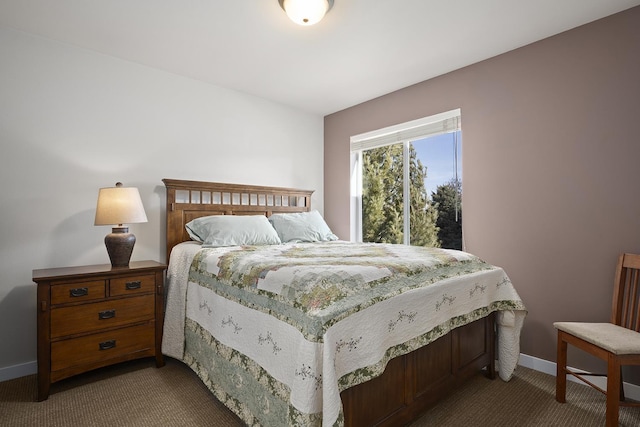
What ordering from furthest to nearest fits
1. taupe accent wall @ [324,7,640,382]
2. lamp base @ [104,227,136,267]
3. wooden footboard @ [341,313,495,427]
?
lamp base @ [104,227,136,267] < taupe accent wall @ [324,7,640,382] < wooden footboard @ [341,313,495,427]

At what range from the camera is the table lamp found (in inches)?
95.0

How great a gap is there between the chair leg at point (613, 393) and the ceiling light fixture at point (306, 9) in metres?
2.62

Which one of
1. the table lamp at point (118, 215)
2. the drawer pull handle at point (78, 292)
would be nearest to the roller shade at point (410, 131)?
the table lamp at point (118, 215)

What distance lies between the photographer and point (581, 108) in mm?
2371

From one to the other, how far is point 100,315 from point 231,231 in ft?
3.65

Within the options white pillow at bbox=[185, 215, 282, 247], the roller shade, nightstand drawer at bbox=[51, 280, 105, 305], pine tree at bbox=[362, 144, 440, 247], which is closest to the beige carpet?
nightstand drawer at bbox=[51, 280, 105, 305]

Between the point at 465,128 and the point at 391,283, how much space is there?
6.88 feet

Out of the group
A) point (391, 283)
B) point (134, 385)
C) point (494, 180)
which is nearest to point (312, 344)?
point (391, 283)

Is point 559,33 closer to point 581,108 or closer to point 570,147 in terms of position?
point 581,108

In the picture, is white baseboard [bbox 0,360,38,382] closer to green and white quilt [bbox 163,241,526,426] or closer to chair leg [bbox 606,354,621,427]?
green and white quilt [bbox 163,241,526,426]

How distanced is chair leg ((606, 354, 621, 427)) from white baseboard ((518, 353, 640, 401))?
0.70 m

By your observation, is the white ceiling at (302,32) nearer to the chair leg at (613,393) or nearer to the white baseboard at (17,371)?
the chair leg at (613,393)

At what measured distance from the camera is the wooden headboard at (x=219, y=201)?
9.91ft

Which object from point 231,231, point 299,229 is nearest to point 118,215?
point 231,231
